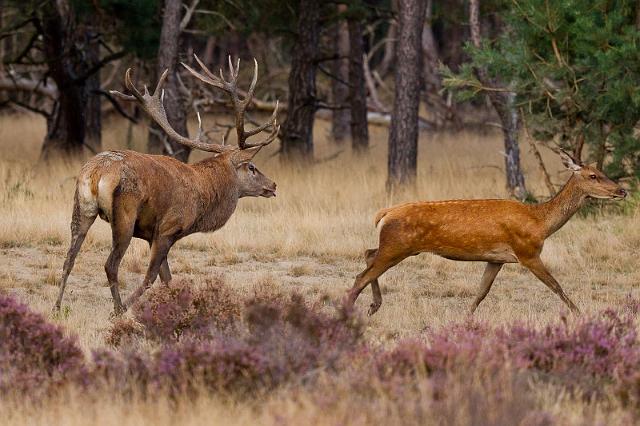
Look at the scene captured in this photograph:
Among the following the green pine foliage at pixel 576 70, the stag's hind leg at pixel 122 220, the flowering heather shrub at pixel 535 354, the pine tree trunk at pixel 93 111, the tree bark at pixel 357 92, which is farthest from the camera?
the tree bark at pixel 357 92

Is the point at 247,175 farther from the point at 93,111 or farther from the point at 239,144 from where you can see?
the point at 93,111

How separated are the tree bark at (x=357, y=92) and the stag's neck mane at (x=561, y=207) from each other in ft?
43.5

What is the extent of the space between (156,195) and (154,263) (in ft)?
1.77

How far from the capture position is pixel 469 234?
379 inches

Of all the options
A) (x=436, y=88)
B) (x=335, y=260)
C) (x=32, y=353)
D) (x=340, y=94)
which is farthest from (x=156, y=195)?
(x=436, y=88)

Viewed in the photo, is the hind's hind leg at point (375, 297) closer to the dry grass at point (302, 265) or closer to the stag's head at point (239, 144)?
the dry grass at point (302, 265)

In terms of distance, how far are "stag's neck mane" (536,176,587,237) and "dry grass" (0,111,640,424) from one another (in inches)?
28.6

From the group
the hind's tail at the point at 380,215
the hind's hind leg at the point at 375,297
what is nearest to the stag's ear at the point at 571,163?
the hind's tail at the point at 380,215

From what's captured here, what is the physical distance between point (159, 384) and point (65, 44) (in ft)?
47.8

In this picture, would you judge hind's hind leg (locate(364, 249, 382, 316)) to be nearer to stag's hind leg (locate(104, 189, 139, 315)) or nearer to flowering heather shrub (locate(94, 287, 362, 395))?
stag's hind leg (locate(104, 189, 139, 315))

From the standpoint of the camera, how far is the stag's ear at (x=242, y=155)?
11039mm

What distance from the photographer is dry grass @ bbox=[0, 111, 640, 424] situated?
5984mm

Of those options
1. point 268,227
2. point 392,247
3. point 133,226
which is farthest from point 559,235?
point 133,226

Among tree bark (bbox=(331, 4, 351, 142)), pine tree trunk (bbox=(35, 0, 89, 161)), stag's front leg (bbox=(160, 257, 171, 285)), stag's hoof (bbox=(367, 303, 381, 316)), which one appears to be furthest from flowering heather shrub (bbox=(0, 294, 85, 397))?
tree bark (bbox=(331, 4, 351, 142))
